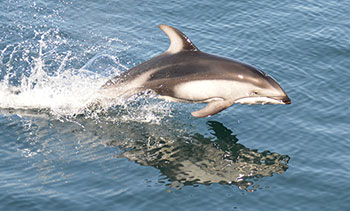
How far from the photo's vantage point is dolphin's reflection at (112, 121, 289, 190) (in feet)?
57.5

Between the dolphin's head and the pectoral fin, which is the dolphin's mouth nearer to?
the dolphin's head

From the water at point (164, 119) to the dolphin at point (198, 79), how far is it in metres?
1.47

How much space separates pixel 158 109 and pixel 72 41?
6180mm

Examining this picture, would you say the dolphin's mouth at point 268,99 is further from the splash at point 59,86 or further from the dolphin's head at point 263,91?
the splash at point 59,86

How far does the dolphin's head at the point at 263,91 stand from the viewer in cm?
1870

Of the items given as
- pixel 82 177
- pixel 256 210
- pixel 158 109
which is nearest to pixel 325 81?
pixel 158 109

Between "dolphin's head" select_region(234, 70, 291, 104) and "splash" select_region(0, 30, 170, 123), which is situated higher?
"dolphin's head" select_region(234, 70, 291, 104)

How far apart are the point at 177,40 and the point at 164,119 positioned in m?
3.21

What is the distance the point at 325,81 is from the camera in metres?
23.4

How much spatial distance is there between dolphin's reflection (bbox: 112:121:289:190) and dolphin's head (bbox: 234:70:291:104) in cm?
152

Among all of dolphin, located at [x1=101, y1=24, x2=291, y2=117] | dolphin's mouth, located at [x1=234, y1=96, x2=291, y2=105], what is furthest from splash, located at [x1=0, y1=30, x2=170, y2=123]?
dolphin's mouth, located at [x1=234, y1=96, x2=291, y2=105]

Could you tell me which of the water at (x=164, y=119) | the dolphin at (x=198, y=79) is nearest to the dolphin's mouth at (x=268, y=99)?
the dolphin at (x=198, y=79)

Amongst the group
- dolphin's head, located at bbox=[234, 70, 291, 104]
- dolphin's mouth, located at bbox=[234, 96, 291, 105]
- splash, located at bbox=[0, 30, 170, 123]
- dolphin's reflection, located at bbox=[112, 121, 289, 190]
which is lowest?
dolphin's reflection, located at bbox=[112, 121, 289, 190]

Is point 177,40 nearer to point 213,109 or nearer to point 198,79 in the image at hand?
point 198,79
